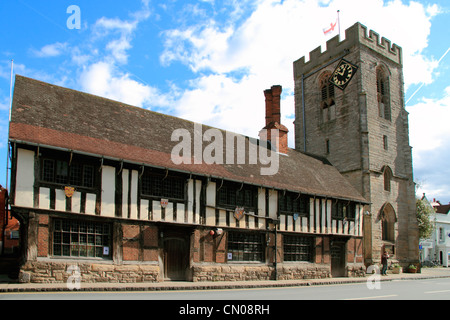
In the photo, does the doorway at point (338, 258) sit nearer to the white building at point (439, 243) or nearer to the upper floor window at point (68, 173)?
the upper floor window at point (68, 173)

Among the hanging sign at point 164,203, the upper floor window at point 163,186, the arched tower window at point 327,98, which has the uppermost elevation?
the arched tower window at point 327,98

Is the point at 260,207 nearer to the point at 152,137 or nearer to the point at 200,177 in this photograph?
the point at 200,177

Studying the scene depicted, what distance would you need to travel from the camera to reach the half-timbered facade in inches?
541

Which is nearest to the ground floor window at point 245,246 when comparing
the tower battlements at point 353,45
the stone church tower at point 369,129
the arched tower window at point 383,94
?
the stone church tower at point 369,129

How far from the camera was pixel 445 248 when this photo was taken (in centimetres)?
5031

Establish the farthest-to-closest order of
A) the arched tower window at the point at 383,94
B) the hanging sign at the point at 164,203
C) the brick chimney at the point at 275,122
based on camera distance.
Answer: the arched tower window at the point at 383,94, the brick chimney at the point at 275,122, the hanging sign at the point at 164,203

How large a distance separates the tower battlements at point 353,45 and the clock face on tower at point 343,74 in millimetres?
1135

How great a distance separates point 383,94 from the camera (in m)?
32.1

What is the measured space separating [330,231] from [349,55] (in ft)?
49.6

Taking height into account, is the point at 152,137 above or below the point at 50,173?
above

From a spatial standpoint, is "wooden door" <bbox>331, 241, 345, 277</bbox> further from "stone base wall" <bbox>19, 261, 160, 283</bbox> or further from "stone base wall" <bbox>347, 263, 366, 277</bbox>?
"stone base wall" <bbox>19, 261, 160, 283</bbox>

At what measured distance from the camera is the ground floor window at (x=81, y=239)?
14.0m

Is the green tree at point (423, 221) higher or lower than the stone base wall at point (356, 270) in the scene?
higher
